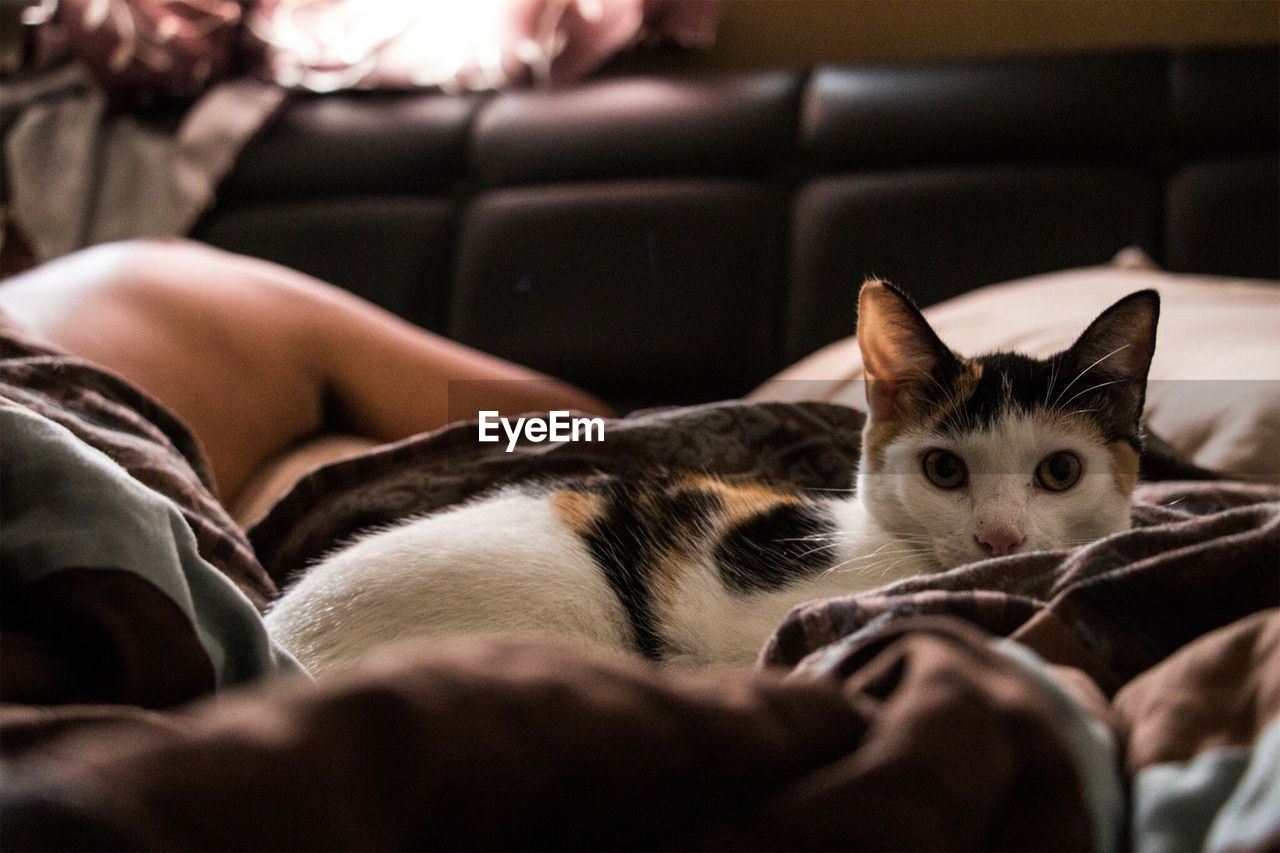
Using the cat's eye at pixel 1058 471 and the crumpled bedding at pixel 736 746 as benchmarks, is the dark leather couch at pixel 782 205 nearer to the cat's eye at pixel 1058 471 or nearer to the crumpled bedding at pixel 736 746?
the cat's eye at pixel 1058 471

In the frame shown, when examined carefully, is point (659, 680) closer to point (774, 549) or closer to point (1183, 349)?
point (774, 549)

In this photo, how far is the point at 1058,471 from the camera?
2.41 ft

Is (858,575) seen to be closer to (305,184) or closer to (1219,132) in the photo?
(1219,132)

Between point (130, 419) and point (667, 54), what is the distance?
4.31 feet

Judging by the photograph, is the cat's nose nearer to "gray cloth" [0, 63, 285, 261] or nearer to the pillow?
the pillow

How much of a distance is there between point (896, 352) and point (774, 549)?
17 cm

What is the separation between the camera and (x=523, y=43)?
181cm

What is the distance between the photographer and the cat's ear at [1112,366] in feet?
2.42

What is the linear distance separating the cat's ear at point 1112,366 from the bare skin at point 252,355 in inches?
23.7

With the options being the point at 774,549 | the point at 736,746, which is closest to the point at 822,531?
the point at 774,549

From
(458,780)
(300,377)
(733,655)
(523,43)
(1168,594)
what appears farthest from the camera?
(523,43)

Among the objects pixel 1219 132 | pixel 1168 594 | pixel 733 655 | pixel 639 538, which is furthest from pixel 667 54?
pixel 1168 594

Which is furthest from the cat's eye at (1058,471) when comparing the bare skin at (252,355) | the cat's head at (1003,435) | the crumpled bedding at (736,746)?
the bare skin at (252,355)

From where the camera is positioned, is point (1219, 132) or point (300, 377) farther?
point (1219, 132)
